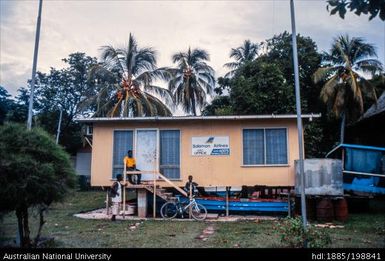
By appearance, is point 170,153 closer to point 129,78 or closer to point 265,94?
point 265,94

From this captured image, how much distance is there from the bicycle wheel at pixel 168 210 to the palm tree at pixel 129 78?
465 inches

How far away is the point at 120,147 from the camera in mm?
15500

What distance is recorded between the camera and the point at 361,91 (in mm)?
26094

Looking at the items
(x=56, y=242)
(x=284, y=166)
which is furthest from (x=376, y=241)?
(x=56, y=242)

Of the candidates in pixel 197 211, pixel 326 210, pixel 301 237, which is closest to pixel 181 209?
pixel 197 211

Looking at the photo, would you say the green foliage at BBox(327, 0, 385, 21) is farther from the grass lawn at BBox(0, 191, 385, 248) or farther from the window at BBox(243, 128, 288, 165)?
the window at BBox(243, 128, 288, 165)

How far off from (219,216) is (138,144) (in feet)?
13.7

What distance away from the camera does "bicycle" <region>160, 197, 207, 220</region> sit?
13750 mm

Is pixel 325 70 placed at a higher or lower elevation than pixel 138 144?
higher

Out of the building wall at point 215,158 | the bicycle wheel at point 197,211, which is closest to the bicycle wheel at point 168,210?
the bicycle wheel at point 197,211

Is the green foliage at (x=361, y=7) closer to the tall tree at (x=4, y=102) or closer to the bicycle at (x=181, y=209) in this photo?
the bicycle at (x=181, y=209)

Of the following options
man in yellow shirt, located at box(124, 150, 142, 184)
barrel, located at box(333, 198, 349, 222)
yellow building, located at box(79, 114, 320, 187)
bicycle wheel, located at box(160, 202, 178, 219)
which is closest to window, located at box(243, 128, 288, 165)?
yellow building, located at box(79, 114, 320, 187)

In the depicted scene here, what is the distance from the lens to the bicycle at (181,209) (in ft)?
45.1
